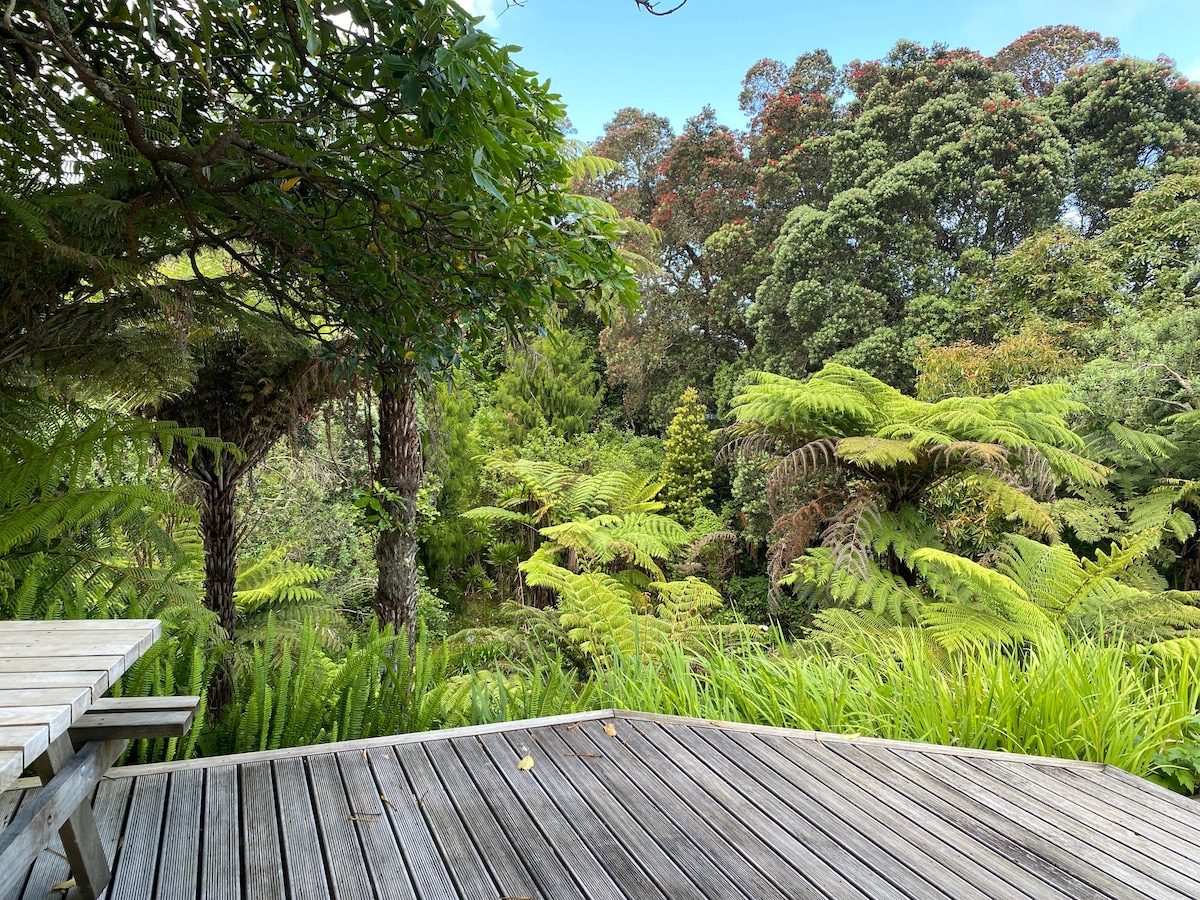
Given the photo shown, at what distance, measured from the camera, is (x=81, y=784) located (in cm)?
125

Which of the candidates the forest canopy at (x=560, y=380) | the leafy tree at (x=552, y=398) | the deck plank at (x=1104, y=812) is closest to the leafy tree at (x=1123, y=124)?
the forest canopy at (x=560, y=380)

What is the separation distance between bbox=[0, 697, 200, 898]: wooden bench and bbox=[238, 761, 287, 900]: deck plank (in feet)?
0.84

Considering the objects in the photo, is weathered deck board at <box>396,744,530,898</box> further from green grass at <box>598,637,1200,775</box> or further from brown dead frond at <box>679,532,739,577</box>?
brown dead frond at <box>679,532,739,577</box>

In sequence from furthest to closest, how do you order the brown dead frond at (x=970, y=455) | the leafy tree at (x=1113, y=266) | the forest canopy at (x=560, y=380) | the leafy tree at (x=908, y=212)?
1. the leafy tree at (x=908, y=212)
2. the leafy tree at (x=1113, y=266)
3. the brown dead frond at (x=970, y=455)
4. the forest canopy at (x=560, y=380)

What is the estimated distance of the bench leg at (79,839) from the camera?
1240mm

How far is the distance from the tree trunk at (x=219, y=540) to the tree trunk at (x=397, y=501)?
0.82m

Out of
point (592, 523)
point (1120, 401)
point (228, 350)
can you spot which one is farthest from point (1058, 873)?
point (592, 523)

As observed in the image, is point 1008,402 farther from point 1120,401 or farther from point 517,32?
point 517,32

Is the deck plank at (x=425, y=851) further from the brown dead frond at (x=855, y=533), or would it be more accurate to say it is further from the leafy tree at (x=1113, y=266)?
the leafy tree at (x=1113, y=266)

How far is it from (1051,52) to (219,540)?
1478cm

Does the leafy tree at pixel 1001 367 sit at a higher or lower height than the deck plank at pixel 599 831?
higher

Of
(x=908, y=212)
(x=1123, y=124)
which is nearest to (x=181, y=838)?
(x=908, y=212)

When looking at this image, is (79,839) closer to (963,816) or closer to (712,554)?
(963,816)

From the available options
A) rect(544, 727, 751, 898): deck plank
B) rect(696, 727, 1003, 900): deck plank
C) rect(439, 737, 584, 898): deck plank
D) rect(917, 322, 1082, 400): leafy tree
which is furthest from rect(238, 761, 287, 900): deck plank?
rect(917, 322, 1082, 400): leafy tree
